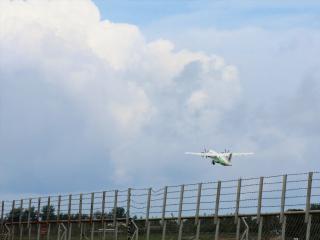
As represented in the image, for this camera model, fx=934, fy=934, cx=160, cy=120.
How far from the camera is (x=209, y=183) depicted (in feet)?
113

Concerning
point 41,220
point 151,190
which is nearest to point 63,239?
point 41,220

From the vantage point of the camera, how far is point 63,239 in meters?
47.0

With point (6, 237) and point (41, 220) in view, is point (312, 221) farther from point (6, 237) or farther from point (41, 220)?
point (6, 237)

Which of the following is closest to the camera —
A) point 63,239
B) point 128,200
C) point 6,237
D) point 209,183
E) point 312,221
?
point 312,221

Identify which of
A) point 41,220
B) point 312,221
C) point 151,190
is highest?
point 41,220

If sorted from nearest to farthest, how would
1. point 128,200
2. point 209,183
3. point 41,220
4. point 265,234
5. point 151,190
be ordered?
1. point 265,234
2. point 209,183
3. point 151,190
4. point 128,200
5. point 41,220

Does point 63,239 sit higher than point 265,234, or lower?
higher

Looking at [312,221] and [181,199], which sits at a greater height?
[181,199]

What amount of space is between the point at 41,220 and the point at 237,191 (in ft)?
72.1

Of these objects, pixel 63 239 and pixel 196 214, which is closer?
pixel 196 214

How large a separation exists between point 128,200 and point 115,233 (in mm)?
1757

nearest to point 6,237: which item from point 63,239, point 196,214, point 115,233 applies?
point 63,239

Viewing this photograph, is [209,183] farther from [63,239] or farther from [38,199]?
[38,199]

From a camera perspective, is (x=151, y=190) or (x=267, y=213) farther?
(x=151, y=190)
